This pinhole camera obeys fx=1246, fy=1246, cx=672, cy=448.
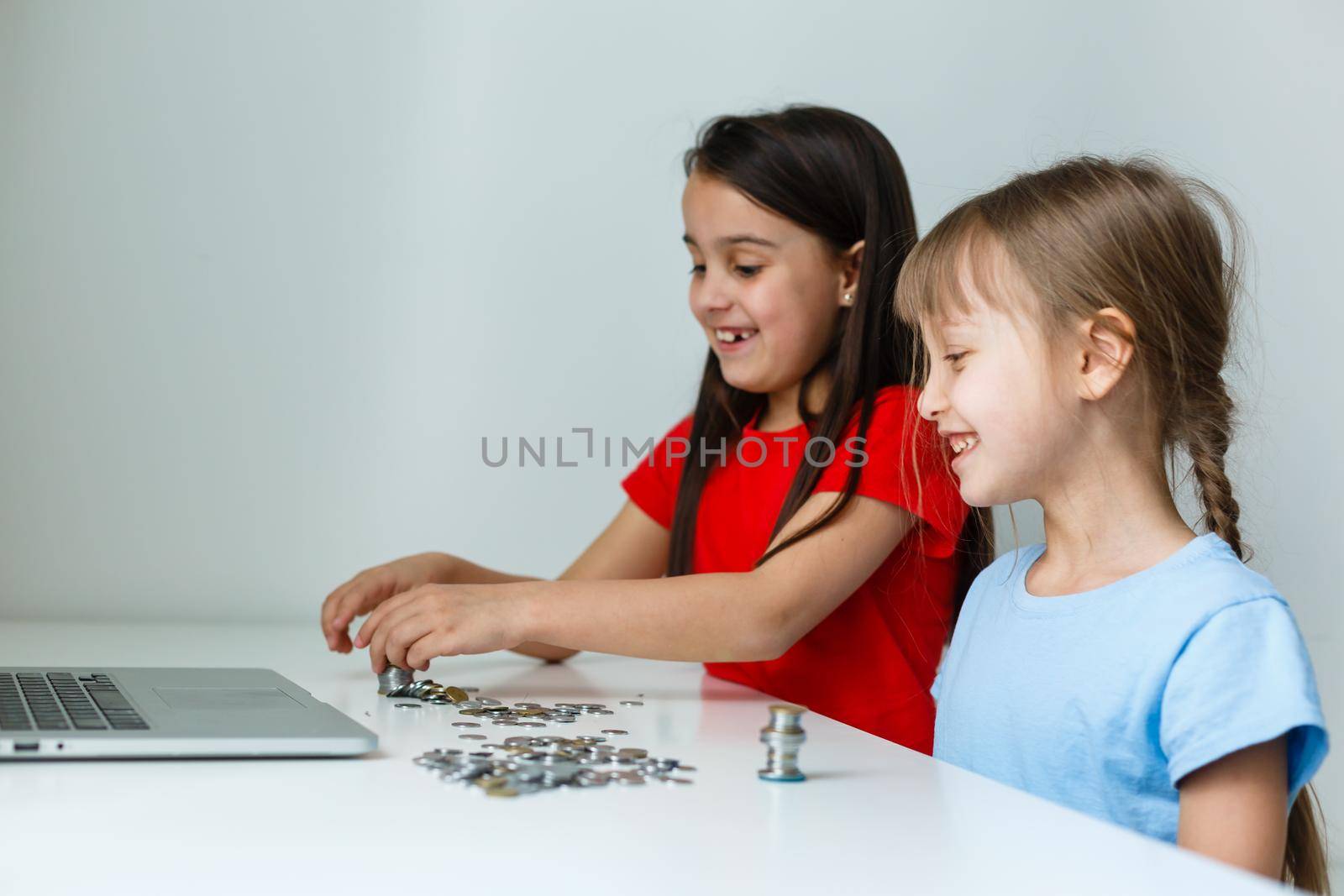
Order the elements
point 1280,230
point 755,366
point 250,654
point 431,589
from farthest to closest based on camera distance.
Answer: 1. point 1280,230
2. point 755,366
3. point 250,654
4. point 431,589

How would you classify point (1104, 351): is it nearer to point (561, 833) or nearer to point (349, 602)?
point (561, 833)

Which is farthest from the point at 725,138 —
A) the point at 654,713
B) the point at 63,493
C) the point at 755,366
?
the point at 63,493

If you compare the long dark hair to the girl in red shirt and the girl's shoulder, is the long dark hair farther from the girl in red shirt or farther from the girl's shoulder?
the girl's shoulder

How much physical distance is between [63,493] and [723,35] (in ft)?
3.49

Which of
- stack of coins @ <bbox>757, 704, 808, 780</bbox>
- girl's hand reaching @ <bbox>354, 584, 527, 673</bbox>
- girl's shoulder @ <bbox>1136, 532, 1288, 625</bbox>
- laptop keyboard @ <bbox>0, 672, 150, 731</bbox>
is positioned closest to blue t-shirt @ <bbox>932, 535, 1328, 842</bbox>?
girl's shoulder @ <bbox>1136, 532, 1288, 625</bbox>

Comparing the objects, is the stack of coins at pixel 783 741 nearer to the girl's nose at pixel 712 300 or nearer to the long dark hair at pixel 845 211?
the long dark hair at pixel 845 211

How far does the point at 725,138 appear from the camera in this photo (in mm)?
1376

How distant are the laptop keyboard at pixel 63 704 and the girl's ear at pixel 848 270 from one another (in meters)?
0.81

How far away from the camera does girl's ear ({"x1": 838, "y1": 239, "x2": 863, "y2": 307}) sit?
1339 millimetres

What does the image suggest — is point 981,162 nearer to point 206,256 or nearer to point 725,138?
point 725,138

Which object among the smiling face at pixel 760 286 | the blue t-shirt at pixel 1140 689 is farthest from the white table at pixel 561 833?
the smiling face at pixel 760 286

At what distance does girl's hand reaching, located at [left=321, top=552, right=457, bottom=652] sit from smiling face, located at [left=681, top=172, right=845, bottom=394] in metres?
0.38

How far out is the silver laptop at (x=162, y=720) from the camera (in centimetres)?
67

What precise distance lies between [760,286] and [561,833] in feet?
2.80
